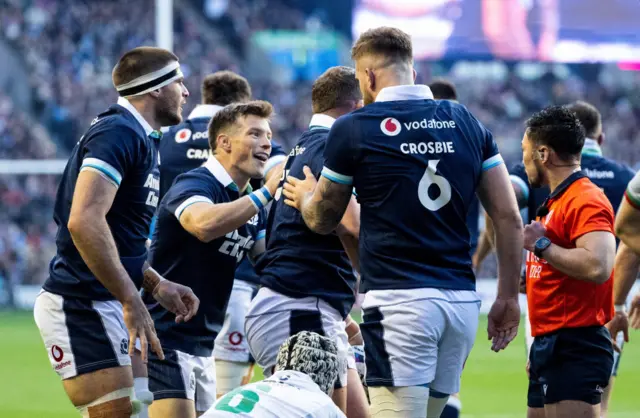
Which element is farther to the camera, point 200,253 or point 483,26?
point 483,26

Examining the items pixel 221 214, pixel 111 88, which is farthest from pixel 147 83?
pixel 111 88

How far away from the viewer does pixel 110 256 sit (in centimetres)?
456

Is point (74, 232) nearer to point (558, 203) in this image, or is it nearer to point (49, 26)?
point (558, 203)

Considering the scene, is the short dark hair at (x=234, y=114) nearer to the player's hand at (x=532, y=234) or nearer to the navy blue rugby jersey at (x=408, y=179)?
the navy blue rugby jersey at (x=408, y=179)

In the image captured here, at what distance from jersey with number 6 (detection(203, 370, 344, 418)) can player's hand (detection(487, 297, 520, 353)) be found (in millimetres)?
1164

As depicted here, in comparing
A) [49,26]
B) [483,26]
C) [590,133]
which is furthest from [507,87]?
[590,133]

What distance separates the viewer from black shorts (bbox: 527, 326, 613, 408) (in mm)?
5086

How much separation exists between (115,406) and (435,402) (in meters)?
1.47

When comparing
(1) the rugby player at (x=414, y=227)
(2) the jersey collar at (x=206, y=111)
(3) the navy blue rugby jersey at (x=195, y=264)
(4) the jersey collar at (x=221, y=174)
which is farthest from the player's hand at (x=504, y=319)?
(2) the jersey collar at (x=206, y=111)

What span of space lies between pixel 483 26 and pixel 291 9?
297 inches

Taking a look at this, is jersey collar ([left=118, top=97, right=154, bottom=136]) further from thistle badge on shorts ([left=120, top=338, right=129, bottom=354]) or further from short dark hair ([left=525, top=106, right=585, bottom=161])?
short dark hair ([left=525, top=106, right=585, bottom=161])

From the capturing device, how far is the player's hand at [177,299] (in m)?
5.21

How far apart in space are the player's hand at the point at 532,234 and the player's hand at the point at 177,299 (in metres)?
1.67

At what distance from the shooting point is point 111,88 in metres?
25.7
